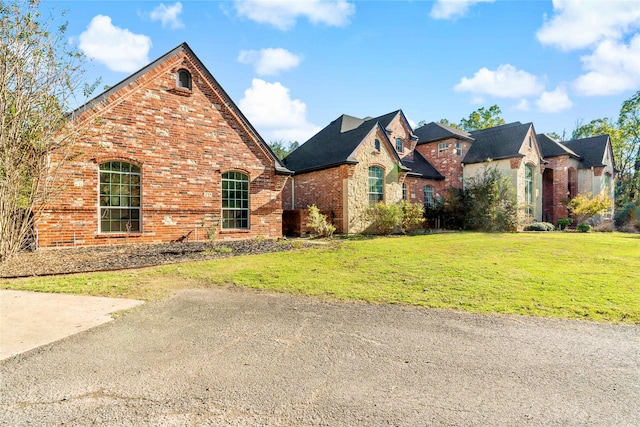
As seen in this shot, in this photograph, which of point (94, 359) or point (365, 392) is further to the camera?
point (94, 359)

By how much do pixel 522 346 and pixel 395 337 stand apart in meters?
1.50

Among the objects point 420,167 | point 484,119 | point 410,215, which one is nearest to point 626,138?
point 484,119

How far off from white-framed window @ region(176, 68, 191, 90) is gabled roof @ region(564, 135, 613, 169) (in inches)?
1370

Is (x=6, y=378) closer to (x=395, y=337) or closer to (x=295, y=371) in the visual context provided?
(x=295, y=371)

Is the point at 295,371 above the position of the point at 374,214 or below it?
below

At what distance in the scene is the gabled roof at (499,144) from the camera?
24.6 metres

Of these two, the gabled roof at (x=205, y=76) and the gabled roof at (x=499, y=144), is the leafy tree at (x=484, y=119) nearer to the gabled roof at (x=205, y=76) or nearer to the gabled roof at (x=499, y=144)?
the gabled roof at (x=499, y=144)

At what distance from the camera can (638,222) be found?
2472 cm

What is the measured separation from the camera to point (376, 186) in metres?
19.9

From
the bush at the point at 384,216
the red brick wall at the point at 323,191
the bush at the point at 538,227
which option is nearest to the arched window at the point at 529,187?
the bush at the point at 538,227

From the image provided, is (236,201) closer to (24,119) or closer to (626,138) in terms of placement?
(24,119)

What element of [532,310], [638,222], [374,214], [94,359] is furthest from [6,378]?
[638,222]

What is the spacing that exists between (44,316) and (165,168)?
8838 mm

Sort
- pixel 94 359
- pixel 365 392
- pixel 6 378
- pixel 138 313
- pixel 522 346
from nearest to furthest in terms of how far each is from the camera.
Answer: pixel 365 392 < pixel 6 378 < pixel 94 359 < pixel 522 346 < pixel 138 313
